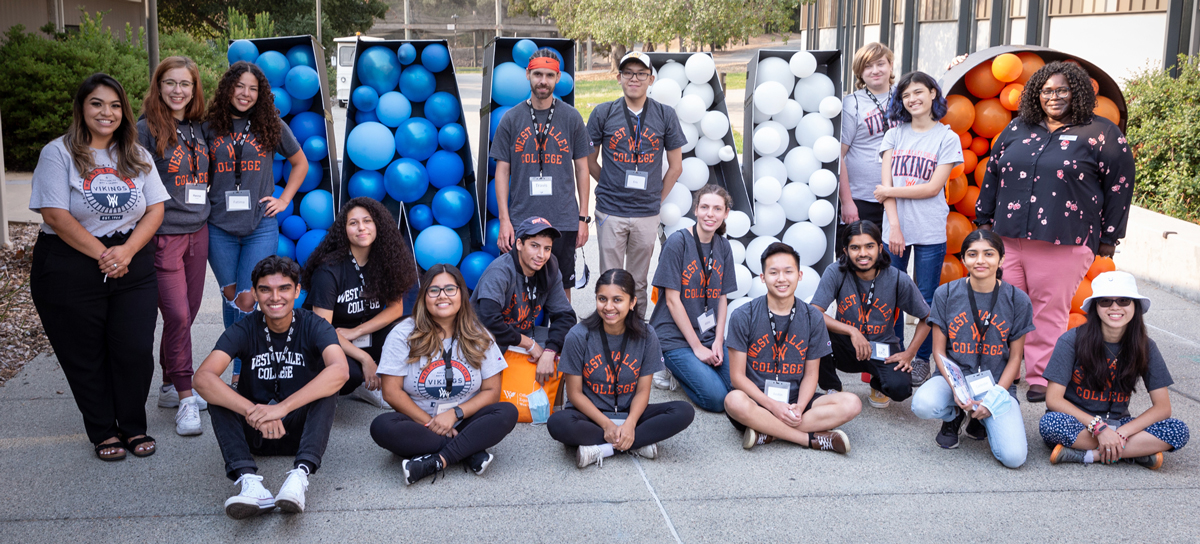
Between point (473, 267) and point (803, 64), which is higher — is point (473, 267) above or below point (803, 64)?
below

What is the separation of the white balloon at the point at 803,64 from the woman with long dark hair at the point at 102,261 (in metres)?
3.96

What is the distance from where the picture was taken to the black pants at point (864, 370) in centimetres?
476

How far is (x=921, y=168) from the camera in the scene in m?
5.30

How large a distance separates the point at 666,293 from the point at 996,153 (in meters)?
1.98

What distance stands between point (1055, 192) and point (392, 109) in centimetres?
378

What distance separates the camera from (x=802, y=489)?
12.7 ft

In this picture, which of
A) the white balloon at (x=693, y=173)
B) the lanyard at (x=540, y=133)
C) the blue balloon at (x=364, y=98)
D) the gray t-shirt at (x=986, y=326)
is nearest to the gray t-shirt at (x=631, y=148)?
the lanyard at (x=540, y=133)

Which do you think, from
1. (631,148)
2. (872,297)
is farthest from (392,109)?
(872,297)

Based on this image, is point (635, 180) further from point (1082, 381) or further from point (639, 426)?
point (1082, 381)

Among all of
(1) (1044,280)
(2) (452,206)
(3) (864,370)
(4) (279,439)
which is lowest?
(4) (279,439)

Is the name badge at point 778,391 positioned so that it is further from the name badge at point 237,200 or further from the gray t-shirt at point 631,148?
the name badge at point 237,200

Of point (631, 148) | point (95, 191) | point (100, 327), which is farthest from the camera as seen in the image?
point (631, 148)

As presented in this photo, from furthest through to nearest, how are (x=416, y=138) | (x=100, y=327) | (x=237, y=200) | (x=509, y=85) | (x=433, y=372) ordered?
(x=509, y=85) < (x=416, y=138) < (x=237, y=200) < (x=433, y=372) < (x=100, y=327)

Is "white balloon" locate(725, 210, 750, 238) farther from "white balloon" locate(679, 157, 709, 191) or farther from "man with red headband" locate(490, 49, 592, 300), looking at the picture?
"man with red headband" locate(490, 49, 592, 300)
